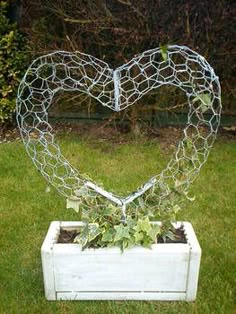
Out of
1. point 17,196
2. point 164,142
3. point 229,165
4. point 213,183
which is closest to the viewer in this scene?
point 17,196

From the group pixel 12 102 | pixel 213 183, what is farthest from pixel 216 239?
pixel 12 102

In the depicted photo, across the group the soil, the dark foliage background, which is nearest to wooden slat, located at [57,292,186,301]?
the soil

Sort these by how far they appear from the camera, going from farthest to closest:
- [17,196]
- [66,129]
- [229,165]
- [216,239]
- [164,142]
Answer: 1. [66,129]
2. [164,142]
3. [229,165]
4. [17,196]
5. [216,239]

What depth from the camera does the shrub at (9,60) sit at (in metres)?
5.35

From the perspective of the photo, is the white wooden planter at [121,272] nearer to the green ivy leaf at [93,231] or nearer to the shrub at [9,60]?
the green ivy leaf at [93,231]

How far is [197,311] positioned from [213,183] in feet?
6.34

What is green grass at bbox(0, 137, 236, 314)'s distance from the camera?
2328 mm

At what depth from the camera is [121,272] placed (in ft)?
7.48

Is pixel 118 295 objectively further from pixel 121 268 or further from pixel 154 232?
pixel 154 232

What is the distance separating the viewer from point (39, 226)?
10.4 feet

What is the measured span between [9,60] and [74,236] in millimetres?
3472

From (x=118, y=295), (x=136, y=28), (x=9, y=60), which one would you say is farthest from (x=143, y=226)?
(x=9, y=60)

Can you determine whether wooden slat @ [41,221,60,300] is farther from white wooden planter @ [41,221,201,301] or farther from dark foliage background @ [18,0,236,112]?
dark foliage background @ [18,0,236,112]

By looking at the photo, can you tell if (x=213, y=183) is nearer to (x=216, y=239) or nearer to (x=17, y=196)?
(x=216, y=239)
